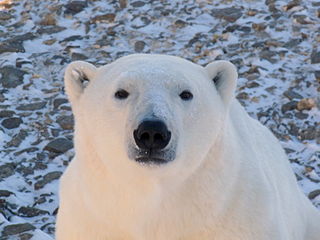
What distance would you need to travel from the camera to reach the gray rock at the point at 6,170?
4.84m

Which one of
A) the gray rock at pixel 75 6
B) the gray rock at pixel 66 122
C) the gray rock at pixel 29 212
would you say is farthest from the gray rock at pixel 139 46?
the gray rock at pixel 29 212

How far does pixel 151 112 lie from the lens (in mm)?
2516

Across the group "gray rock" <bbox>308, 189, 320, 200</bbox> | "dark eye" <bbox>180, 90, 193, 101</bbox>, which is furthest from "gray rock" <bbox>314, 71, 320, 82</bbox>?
"dark eye" <bbox>180, 90, 193, 101</bbox>

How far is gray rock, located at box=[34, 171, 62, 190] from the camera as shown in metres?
4.73

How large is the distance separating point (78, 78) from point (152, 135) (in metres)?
0.65

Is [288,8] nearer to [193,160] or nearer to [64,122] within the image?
[64,122]

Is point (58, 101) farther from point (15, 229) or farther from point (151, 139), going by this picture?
point (151, 139)

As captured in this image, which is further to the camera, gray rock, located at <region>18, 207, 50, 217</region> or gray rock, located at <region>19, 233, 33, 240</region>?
gray rock, located at <region>18, 207, 50, 217</region>

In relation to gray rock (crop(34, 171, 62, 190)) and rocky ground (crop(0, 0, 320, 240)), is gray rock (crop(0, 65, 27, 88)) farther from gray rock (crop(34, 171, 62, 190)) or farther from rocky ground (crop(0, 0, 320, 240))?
gray rock (crop(34, 171, 62, 190))

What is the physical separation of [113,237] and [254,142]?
0.84 m

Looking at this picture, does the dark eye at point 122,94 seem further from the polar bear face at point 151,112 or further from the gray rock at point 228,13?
the gray rock at point 228,13

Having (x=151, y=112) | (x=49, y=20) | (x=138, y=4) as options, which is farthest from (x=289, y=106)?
(x=151, y=112)

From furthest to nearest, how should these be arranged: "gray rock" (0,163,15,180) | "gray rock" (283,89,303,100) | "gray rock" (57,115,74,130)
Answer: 1. "gray rock" (283,89,303,100)
2. "gray rock" (57,115,74,130)
3. "gray rock" (0,163,15,180)

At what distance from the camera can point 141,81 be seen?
2.72 m
